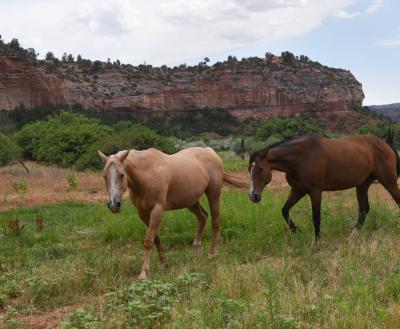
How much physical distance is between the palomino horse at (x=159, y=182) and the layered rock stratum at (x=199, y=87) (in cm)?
7178

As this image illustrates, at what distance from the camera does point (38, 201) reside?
1689cm

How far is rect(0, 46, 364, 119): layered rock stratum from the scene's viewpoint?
78750 mm

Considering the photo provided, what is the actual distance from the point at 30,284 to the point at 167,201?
2.37 meters

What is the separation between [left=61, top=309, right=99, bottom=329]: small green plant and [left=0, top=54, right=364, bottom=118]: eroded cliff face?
76177 mm

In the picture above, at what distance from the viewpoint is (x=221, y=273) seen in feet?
19.2

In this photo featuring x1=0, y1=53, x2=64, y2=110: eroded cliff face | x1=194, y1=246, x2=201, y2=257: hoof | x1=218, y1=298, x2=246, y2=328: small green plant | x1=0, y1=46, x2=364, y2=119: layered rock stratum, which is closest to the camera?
x1=218, y1=298, x2=246, y2=328: small green plant

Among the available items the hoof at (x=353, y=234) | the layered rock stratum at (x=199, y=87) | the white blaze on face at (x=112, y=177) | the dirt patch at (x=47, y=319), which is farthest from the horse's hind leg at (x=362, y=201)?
the layered rock stratum at (x=199, y=87)

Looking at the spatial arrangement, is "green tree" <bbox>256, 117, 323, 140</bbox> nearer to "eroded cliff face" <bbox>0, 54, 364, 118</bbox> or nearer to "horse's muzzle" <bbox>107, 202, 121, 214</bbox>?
"eroded cliff face" <bbox>0, 54, 364, 118</bbox>

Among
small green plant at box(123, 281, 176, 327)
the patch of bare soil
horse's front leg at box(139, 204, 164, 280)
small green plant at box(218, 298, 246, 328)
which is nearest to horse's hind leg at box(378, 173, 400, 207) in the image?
horse's front leg at box(139, 204, 164, 280)

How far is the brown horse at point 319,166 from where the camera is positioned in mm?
8367

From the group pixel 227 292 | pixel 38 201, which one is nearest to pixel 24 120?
pixel 38 201

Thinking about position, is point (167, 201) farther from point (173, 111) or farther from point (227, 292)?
point (173, 111)

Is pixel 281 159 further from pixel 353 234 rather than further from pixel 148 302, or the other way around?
pixel 148 302

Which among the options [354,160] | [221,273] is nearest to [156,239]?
[221,273]
